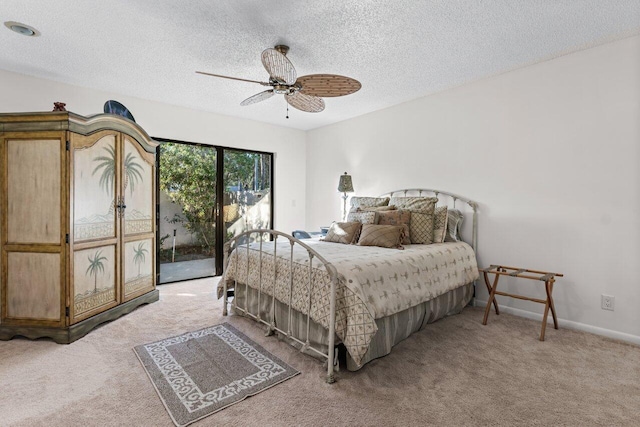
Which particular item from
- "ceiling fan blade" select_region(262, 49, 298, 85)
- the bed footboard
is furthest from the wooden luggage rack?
"ceiling fan blade" select_region(262, 49, 298, 85)

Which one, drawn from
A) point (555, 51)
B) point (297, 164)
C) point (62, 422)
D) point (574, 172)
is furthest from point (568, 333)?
point (297, 164)

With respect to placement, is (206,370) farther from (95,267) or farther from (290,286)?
(95,267)

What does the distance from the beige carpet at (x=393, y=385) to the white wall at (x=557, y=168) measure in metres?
0.52

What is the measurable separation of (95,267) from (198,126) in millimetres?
2474

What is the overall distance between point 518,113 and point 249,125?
12.2ft

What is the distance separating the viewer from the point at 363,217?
11.3 feet

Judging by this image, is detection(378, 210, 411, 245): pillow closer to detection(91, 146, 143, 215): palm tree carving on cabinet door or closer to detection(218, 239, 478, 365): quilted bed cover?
detection(218, 239, 478, 365): quilted bed cover

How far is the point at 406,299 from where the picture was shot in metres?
2.29

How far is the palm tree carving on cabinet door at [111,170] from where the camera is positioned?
285cm

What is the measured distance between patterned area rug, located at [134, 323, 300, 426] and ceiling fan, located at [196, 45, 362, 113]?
2.07m

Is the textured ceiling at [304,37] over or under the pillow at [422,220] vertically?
over

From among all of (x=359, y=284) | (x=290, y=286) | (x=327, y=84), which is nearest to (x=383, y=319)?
(x=359, y=284)

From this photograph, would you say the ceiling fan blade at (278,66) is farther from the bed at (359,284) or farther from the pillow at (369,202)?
the pillow at (369,202)

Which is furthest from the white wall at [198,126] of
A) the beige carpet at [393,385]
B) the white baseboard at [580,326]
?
the white baseboard at [580,326]
